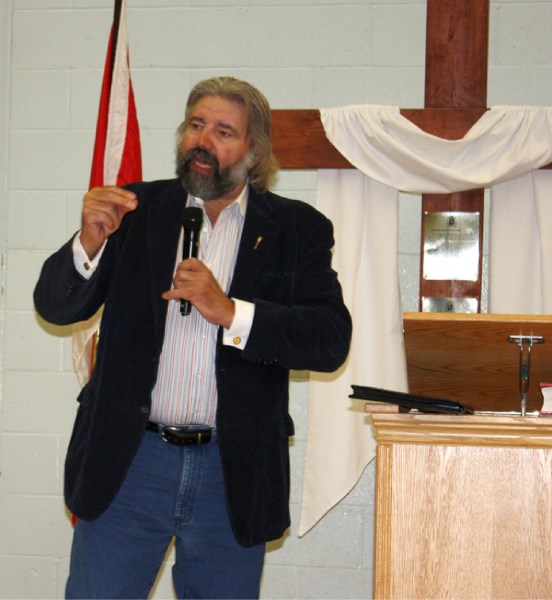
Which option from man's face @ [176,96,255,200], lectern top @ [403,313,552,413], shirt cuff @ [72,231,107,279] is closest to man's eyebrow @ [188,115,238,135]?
man's face @ [176,96,255,200]

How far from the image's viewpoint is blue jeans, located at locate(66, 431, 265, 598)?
1798 millimetres

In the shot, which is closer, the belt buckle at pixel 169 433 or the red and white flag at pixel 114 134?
the belt buckle at pixel 169 433

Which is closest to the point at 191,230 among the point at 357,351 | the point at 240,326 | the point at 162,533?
the point at 240,326

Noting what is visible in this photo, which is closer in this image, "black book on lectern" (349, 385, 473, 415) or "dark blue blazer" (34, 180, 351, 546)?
"black book on lectern" (349, 385, 473, 415)

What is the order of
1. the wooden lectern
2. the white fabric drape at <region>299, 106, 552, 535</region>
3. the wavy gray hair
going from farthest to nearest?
the white fabric drape at <region>299, 106, 552, 535</region>, the wavy gray hair, the wooden lectern

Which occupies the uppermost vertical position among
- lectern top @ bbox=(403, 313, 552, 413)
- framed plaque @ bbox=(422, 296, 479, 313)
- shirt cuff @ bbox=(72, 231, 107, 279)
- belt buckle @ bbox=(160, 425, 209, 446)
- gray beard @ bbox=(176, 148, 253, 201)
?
gray beard @ bbox=(176, 148, 253, 201)

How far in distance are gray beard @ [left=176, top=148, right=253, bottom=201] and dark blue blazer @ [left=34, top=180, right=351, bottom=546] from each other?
62 millimetres

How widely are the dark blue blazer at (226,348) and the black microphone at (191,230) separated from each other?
0.16 feet

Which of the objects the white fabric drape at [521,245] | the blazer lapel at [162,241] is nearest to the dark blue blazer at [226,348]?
the blazer lapel at [162,241]

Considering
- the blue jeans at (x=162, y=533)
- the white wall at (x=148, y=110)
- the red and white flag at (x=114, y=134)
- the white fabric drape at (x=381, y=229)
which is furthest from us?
the white wall at (x=148, y=110)

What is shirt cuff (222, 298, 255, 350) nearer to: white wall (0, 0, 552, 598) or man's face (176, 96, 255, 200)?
man's face (176, 96, 255, 200)

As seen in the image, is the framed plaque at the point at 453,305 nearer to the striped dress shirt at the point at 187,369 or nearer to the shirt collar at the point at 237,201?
the shirt collar at the point at 237,201

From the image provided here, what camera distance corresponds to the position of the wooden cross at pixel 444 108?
3.13 meters

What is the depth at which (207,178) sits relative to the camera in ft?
6.88
